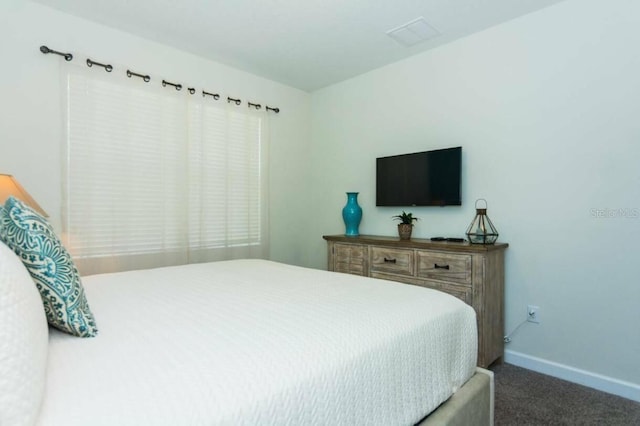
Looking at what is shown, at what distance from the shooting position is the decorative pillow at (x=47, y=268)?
0.99 metres

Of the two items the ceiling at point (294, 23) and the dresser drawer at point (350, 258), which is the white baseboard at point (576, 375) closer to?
the dresser drawer at point (350, 258)

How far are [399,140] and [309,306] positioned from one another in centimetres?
237

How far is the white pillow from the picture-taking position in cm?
57

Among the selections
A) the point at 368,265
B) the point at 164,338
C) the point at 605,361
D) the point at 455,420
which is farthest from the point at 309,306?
the point at 605,361

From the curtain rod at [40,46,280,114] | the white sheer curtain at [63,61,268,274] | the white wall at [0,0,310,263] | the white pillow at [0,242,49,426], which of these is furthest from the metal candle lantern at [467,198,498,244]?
the white wall at [0,0,310,263]

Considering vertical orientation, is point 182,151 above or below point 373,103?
below

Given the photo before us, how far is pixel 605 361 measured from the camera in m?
2.18

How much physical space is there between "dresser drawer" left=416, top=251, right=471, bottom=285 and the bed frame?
997 millimetres

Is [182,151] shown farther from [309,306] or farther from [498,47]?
[498,47]

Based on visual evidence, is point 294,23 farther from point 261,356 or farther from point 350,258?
point 261,356

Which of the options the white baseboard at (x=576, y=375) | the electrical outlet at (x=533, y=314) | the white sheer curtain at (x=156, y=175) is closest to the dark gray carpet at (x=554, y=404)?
the white baseboard at (x=576, y=375)

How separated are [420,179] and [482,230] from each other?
70 cm

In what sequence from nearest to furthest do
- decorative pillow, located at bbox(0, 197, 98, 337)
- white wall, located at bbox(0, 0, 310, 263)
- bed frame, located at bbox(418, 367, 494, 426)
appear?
decorative pillow, located at bbox(0, 197, 98, 337), bed frame, located at bbox(418, 367, 494, 426), white wall, located at bbox(0, 0, 310, 263)

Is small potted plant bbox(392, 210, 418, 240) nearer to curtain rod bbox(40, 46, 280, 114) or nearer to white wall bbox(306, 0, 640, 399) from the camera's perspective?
white wall bbox(306, 0, 640, 399)
